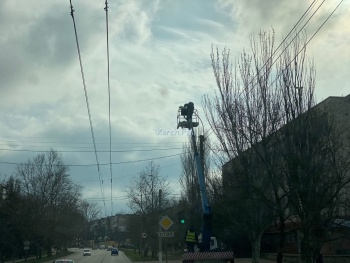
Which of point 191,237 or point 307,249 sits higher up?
point 191,237

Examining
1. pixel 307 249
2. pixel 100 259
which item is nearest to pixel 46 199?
pixel 100 259

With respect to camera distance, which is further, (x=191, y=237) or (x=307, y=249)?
(x=191, y=237)

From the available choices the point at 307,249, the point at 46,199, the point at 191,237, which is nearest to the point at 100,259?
the point at 46,199

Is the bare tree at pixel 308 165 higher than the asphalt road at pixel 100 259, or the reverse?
the bare tree at pixel 308 165

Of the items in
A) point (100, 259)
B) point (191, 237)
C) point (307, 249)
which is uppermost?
point (191, 237)

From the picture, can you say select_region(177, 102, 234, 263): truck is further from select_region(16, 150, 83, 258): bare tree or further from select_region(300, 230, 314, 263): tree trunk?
select_region(16, 150, 83, 258): bare tree

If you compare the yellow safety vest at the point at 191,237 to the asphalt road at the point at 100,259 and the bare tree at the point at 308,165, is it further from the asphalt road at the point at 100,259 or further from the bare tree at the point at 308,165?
the asphalt road at the point at 100,259

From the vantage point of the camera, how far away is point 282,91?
17.5 m

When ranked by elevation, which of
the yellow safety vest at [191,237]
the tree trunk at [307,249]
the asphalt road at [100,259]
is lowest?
the asphalt road at [100,259]

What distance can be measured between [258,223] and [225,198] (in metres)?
2.26

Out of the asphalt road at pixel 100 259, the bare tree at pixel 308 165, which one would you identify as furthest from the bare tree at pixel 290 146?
the asphalt road at pixel 100 259

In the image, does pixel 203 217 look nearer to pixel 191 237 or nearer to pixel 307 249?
pixel 191 237

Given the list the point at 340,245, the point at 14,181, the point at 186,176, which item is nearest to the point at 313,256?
the point at 340,245

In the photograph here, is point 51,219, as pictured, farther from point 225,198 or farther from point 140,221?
point 225,198
